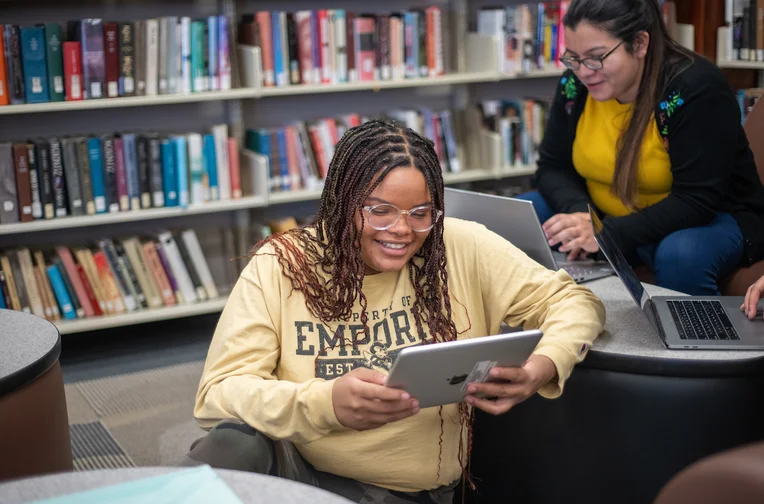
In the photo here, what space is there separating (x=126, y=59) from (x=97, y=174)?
1.33 feet

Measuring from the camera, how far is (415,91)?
12.6ft

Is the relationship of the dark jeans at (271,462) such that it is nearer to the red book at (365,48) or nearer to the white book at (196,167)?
the white book at (196,167)

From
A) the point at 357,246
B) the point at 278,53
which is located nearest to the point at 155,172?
the point at 278,53

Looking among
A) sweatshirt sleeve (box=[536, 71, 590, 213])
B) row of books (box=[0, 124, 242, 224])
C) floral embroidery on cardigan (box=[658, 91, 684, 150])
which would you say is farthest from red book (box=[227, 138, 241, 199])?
floral embroidery on cardigan (box=[658, 91, 684, 150])

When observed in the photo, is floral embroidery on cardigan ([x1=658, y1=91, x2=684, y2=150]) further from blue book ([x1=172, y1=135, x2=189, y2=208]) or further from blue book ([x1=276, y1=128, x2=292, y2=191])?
blue book ([x1=172, y1=135, x2=189, y2=208])

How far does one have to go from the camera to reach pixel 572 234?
2199 mm

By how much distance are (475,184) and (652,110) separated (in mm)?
1691

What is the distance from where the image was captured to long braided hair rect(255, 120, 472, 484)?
4.79ft

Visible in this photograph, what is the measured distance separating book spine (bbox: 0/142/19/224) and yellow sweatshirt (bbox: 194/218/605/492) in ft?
5.91

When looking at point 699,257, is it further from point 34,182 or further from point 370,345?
point 34,182

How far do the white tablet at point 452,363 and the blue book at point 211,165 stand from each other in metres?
2.08

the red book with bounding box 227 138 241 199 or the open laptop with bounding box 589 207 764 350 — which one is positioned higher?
the red book with bounding box 227 138 241 199

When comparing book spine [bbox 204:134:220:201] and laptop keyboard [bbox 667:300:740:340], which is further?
book spine [bbox 204:134:220:201]

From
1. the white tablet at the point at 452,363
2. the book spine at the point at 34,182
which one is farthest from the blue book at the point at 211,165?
the white tablet at the point at 452,363
